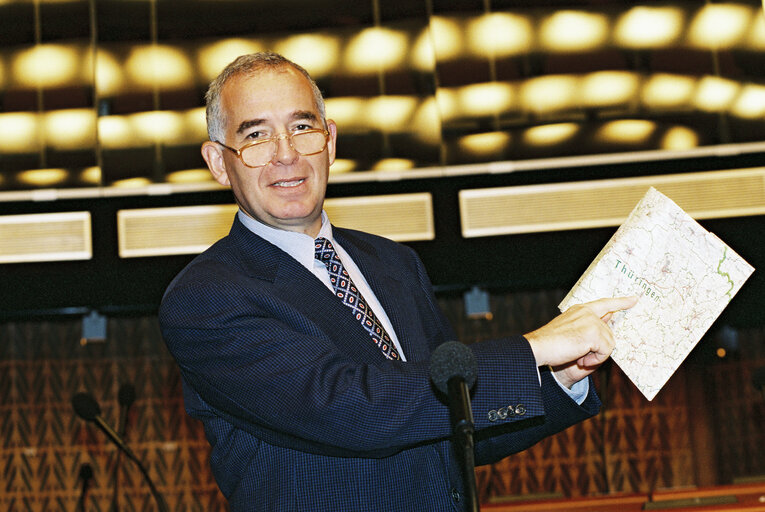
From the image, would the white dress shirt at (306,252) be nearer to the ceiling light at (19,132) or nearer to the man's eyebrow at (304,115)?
the man's eyebrow at (304,115)

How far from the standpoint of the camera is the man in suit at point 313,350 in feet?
4.99

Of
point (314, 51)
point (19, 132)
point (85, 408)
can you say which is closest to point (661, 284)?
point (85, 408)

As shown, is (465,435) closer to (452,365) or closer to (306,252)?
(452,365)

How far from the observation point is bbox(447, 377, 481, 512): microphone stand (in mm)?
1224

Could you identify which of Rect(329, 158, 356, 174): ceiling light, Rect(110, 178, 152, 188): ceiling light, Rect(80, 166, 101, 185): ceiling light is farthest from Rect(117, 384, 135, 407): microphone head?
Rect(329, 158, 356, 174): ceiling light

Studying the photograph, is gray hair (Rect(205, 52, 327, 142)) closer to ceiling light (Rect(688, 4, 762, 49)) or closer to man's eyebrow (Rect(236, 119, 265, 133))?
man's eyebrow (Rect(236, 119, 265, 133))

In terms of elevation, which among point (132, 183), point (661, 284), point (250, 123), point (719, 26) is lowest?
point (661, 284)

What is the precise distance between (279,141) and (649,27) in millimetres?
4600

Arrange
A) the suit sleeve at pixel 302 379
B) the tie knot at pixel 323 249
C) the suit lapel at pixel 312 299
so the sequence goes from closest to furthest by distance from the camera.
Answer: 1. the suit sleeve at pixel 302 379
2. the suit lapel at pixel 312 299
3. the tie knot at pixel 323 249

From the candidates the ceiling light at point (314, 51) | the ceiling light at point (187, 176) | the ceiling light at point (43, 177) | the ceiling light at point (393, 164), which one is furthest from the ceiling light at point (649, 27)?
the ceiling light at point (43, 177)

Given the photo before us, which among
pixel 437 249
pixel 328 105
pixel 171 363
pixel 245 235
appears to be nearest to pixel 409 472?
pixel 245 235

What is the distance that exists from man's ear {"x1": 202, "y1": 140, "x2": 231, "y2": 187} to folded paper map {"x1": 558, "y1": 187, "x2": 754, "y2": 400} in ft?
2.67

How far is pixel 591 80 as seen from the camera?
5.82 m

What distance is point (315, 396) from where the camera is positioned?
4.99ft
